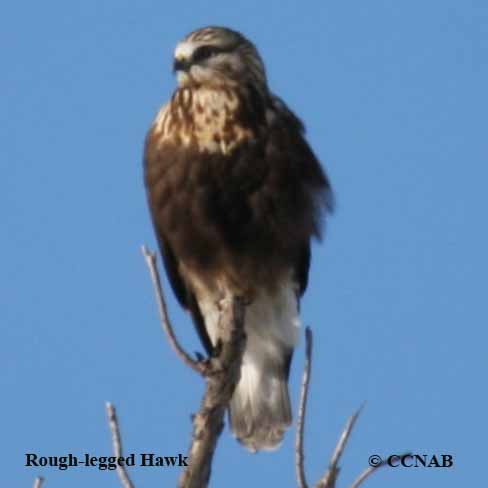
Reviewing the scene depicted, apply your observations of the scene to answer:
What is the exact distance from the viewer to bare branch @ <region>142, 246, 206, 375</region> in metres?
4.43

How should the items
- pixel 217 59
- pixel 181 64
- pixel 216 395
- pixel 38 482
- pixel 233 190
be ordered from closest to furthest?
1. pixel 38 482
2. pixel 216 395
3. pixel 233 190
4. pixel 181 64
5. pixel 217 59

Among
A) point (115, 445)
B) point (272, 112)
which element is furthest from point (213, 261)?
point (115, 445)

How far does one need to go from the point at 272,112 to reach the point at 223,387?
1.56 meters

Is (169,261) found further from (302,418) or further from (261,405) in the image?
(302,418)

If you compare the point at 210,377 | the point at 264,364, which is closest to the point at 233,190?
the point at 264,364

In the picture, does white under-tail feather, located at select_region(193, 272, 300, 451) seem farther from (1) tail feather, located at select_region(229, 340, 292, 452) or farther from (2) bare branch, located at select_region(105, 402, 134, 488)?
(2) bare branch, located at select_region(105, 402, 134, 488)

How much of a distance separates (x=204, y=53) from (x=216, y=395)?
1715mm

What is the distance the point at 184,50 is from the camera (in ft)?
19.2

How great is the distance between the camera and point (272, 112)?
5980 mm

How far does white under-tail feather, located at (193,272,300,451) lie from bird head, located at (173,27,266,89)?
0.86 metres

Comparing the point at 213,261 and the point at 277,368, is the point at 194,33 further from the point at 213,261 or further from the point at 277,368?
the point at 277,368

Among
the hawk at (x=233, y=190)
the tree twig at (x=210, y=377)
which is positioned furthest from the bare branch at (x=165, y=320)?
the hawk at (x=233, y=190)

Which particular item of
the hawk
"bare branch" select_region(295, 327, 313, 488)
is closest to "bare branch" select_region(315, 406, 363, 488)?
"bare branch" select_region(295, 327, 313, 488)

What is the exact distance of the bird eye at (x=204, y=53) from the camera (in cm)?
589
